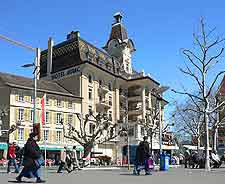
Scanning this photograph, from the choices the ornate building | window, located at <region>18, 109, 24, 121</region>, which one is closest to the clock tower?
the ornate building

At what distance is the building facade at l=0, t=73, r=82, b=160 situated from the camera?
67062 millimetres

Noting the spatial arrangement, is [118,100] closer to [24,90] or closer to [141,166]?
[24,90]

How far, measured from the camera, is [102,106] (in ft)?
273

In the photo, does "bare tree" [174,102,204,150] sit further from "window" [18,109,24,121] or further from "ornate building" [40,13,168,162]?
"window" [18,109,24,121]

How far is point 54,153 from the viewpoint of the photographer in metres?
72.4

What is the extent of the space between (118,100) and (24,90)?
2394cm

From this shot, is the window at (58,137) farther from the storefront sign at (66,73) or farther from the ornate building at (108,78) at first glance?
the storefront sign at (66,73)

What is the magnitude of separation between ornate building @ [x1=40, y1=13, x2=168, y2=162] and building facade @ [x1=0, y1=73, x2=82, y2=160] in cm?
327

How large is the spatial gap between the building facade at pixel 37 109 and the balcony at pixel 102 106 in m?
5.53

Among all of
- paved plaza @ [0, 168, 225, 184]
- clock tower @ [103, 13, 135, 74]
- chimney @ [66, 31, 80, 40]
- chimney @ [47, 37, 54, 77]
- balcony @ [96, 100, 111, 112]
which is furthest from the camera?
clock tower @ [103, 13, 135, 74]

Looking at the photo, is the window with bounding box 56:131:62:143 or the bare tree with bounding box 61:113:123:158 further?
the window with bounding box 56:131:62:143

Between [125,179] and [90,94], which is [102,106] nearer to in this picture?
[90,94]

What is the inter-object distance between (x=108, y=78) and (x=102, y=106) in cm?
580

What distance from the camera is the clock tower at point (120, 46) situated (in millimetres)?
94500
